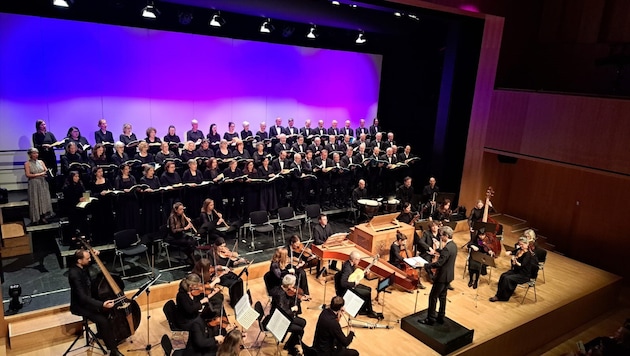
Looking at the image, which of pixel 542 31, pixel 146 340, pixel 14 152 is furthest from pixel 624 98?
pixel 14 152

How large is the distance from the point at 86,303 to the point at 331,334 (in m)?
2.90

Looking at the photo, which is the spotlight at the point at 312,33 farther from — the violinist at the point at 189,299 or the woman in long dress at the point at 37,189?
the violinist at the point at 189,299

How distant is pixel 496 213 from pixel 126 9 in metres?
10.8

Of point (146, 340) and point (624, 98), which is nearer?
point (146, 340)

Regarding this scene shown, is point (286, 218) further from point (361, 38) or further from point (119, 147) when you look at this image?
point (361, 38)

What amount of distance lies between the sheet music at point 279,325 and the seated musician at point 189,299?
81 cm

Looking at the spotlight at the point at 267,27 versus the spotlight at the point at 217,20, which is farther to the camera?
the spotlight at the point at 267,27

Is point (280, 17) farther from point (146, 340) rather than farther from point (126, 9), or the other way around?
point (146, 340)

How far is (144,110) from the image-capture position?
11.1m

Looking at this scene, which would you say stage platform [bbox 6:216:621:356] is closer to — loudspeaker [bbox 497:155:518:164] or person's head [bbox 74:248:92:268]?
person's head [bbox 74:248:92:268]

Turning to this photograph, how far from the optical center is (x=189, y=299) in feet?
17.0

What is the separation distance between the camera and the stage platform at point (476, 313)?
613cm

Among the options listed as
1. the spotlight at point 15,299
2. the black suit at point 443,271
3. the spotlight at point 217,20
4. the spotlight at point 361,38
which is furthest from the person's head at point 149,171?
the spotlight at point 361,38

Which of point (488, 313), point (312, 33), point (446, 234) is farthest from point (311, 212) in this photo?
point (312, 33)
